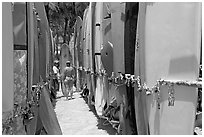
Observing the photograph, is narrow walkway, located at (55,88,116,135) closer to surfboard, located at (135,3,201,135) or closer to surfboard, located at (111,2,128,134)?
surfboard, located at (111,2,128,134)

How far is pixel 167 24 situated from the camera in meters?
2.43

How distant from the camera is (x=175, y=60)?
2.37 meters

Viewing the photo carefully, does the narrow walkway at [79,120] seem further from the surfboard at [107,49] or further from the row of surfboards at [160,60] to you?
the row of surfboards at [160,60]

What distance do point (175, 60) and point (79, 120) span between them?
11.8 ft

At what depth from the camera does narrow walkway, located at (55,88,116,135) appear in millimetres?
4656

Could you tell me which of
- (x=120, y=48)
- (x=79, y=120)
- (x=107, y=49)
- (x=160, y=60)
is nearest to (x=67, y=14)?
(x=79, y=120)

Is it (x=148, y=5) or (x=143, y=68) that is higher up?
(x=148, y=5)

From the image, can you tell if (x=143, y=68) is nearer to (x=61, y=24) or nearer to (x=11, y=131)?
(x=11, y=131)

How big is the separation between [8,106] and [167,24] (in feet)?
4.80

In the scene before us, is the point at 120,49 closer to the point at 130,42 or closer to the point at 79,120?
the point at 130,42

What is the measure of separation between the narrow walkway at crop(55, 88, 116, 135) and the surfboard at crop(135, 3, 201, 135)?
209 cm

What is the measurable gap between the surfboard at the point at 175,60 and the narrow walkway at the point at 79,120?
2.09m

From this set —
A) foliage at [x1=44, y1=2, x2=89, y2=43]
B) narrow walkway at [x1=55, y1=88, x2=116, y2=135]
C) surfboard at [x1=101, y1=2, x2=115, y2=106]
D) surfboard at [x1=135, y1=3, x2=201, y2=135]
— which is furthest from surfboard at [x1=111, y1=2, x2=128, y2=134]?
foliage at [x1=44, y1=2, x2=89, y2=43]

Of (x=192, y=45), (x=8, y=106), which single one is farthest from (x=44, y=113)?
(x=192, y=45)
